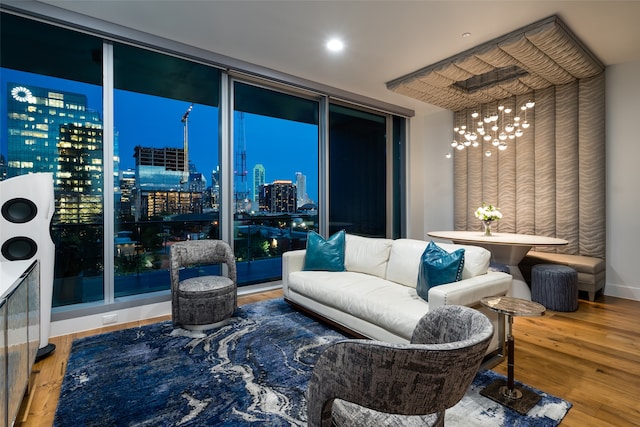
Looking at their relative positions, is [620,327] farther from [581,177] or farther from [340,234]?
[340,234]

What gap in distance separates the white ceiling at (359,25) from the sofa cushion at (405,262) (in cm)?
213

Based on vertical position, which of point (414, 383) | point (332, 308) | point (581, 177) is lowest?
point (332, 308)

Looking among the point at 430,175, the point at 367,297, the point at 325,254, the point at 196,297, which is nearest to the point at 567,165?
the point at 430,175

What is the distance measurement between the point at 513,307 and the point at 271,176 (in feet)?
12.2

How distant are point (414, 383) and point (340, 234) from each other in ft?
9.06

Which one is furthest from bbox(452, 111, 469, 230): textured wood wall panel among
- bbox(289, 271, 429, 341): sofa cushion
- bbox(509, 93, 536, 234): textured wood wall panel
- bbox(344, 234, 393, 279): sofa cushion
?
bbox(289, 271, 429, 341): sofa cushion

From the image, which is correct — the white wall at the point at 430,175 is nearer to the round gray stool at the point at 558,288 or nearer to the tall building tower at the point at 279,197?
the round gray stool at the point at 558,288

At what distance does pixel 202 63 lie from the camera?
3793mm

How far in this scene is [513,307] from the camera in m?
2.00

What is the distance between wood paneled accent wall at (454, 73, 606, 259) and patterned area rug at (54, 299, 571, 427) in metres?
3.23

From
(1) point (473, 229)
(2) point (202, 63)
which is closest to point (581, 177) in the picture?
(1) point (473, 229)

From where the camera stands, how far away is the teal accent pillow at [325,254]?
140 inches

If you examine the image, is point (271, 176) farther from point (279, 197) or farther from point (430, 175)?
point (430, 175)

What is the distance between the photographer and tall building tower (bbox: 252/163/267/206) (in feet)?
15.4
